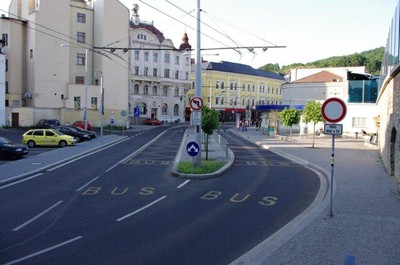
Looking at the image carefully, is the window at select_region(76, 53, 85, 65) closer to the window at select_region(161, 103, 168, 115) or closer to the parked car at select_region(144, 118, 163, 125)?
the parked car at select_region(144, 118, 163, 125)

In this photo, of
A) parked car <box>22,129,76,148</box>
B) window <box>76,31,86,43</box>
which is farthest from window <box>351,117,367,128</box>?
window <box>76,31,86,43</box>

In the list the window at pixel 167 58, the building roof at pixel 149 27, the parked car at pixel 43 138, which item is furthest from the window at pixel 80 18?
the parked car at pixel 43 138

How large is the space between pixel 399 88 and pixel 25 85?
55.0 meters

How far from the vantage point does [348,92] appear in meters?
51.9

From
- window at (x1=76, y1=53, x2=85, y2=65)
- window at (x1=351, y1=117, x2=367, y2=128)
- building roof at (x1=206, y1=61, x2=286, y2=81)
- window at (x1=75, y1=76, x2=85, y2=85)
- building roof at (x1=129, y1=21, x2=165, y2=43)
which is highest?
building roof at (x1=129, y1=21, x2=165, y2=43)

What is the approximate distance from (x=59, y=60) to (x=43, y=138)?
28098 millimetres

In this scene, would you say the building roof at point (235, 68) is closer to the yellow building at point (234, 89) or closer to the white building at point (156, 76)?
the yellow building at point (234, 89)

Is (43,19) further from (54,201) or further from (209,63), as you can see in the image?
(54,201)

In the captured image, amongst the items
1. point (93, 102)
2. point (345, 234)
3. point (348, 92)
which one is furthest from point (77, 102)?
point (345, 234)

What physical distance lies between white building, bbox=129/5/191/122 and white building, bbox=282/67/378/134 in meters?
21.5

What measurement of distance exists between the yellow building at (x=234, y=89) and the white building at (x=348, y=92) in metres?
20.5

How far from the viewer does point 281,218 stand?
1110 cm

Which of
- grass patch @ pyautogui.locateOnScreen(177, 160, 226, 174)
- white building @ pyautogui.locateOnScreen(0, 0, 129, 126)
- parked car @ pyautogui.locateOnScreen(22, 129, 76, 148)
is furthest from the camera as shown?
white building @ pyautogui.locateOnScreen(0, 0, 129, 126)

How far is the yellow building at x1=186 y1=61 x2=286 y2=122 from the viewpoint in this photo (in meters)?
Answer: 95.6
